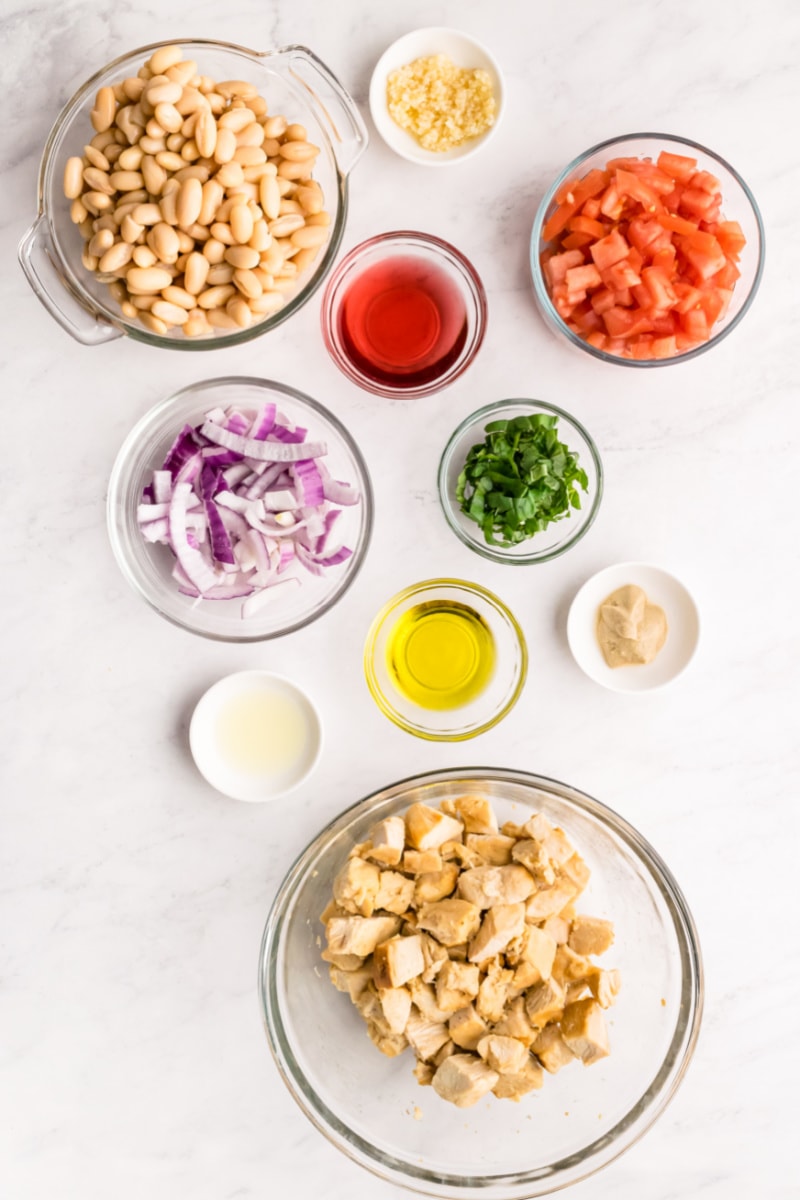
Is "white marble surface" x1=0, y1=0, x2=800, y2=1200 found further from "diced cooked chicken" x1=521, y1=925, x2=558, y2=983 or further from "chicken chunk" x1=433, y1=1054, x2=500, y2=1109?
"chicken chunk" x1=433, y1=1054, x2=500, y2=1109

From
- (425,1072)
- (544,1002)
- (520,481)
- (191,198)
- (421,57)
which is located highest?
(421,57)

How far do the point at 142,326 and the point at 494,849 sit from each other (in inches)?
50.4

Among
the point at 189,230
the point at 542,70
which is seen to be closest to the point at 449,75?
the point at 542,70

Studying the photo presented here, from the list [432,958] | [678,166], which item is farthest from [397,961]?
[678,166]

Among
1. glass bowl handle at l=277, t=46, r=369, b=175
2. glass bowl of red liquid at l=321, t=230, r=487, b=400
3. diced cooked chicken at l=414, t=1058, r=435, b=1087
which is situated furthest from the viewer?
glass bowl of red liquid at l=321, t=230, r=487, b=400

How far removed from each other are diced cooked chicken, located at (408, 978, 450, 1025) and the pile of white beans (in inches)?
52.5

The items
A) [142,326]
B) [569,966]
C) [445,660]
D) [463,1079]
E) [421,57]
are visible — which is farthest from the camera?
[445,660]

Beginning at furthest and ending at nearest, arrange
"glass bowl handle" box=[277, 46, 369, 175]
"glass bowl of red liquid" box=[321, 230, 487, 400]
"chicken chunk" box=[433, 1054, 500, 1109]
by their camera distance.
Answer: "glass bowl of red liquid" box=[321, 230, 487, 400], "glass bowl handle" box=[277, 46, 369, 175], "chicken chunk" box=[433, 1054, 500, 1109]

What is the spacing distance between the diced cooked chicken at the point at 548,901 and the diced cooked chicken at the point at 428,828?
0.20 meters

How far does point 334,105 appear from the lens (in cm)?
187

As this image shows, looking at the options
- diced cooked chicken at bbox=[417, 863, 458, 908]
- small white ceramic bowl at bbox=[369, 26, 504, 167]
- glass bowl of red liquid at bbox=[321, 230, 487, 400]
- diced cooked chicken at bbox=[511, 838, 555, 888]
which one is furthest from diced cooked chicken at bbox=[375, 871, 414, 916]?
small white ceramic bowl at bbox=[369, 26, 504, 167]

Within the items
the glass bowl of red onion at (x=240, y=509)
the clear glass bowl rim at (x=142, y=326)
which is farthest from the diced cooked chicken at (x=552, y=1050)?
the clear glass bowl rim at (x=142, y=326)

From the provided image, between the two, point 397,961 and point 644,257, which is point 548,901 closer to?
point 397,961

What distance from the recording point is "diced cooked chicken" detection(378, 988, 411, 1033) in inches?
63.8
